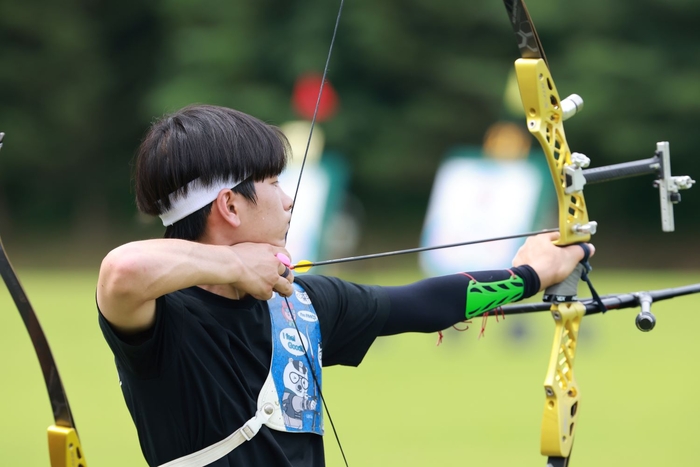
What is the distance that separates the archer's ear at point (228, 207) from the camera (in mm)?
1610

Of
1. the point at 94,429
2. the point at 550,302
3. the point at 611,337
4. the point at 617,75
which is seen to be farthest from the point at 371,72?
the point at 550,302

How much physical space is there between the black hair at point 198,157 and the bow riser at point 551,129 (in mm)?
570

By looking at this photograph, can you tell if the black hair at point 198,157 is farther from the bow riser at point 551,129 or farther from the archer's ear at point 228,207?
the bow riser at point 551,129

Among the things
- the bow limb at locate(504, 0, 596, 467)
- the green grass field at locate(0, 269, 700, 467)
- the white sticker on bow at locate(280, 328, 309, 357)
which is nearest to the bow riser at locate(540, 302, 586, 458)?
the bow limb at locate(504, 0, 596, 467)

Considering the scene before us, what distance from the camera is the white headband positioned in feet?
5.29

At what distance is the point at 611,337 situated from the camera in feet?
23.4

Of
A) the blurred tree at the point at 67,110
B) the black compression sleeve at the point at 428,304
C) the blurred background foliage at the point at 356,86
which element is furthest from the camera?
the blurred tree at the point at 67,110

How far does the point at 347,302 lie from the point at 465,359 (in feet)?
A: 16.2

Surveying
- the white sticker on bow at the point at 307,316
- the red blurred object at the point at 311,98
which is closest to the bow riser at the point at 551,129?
the white sticker on bow at the point at 307,316

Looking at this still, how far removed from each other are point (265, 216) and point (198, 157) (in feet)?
0.46

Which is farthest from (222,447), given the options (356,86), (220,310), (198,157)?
(356,86)

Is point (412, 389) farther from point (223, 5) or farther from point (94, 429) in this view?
point (223, 5)

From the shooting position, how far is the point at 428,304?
1881 mm

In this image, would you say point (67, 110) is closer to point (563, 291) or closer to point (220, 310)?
point (563, 291)
